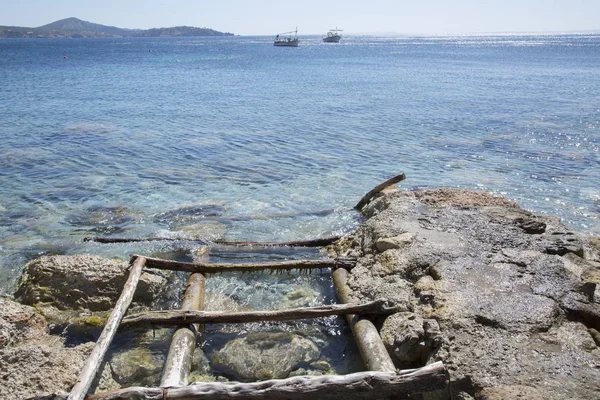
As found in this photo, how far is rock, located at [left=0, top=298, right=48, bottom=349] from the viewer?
23.4 ft

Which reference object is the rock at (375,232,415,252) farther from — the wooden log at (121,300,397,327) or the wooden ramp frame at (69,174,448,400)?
the wooden log at (121,300,397,327)

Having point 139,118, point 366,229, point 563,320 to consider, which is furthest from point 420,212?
point 139,118

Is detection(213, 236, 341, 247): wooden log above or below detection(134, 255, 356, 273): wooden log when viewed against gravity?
below

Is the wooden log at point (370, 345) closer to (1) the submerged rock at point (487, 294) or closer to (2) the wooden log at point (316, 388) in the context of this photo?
(1) the submerged rock at point (487, 294)

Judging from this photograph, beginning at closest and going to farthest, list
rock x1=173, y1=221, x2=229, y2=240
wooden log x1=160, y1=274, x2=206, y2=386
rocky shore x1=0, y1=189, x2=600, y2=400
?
rocky shore x1=0, y1=189, x2=600, y2=400
wooden log x1=160, y1=274, x2=206, y2=386
rock x1=173, y1=221, x2=229, y2=240

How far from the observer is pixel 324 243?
37.2 feet

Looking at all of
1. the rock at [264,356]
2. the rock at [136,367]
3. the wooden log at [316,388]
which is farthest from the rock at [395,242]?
the rock at [136,367]

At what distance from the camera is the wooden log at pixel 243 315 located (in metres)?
7.28

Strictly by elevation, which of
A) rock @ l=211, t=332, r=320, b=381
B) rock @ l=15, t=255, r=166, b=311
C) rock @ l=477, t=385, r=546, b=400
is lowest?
rock @ l=211, t=332, r=320, b=381

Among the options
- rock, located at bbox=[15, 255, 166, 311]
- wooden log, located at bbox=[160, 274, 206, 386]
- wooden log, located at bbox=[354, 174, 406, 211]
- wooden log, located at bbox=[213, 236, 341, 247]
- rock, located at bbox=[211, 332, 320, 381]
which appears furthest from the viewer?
wooden log, located at bbox=[354, 174, 406, 211]

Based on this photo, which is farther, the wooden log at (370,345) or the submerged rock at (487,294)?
the wooden log at (370,345)

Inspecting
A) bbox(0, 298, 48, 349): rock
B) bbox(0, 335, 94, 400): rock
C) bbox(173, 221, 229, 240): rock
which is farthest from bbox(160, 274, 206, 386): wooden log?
bbox(173, 221, 229, 240): rock

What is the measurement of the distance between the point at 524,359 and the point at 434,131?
21756mm

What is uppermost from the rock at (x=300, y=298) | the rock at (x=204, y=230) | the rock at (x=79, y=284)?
the rock at (x=79, y=284)
